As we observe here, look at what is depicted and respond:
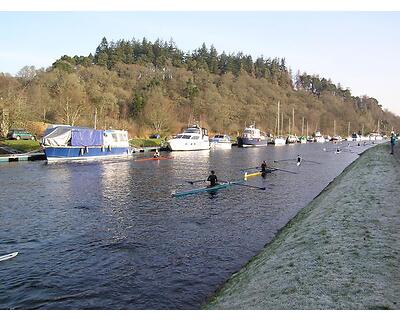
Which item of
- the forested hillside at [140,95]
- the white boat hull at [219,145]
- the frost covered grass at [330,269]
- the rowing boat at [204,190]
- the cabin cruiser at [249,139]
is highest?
the forested hillside at [140,95]

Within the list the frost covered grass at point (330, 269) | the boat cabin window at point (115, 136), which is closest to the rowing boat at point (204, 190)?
the frost covered grass at point (330, 269)

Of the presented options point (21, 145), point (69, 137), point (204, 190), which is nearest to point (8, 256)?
point (204, 190)

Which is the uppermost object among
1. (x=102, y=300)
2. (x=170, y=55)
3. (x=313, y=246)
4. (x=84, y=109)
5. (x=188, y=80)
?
(x=170, y=55)

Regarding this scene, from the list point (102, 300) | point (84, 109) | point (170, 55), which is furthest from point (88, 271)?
point (170, 55)

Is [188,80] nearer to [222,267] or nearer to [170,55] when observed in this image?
[170,55]


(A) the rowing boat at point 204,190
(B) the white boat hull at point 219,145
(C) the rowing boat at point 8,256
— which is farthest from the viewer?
(B) the white boat hull at point 219,145

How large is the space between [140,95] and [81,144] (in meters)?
64.9

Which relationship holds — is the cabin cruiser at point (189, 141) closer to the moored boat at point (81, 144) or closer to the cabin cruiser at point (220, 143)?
the cabin cruiser at point (220, 143)

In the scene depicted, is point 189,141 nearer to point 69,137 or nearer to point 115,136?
point 115,136

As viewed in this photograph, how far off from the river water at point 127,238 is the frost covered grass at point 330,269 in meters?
2.03

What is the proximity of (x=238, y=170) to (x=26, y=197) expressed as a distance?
81.8ft

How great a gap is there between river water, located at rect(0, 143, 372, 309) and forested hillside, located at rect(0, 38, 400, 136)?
47.8m

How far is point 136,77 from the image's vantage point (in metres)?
150

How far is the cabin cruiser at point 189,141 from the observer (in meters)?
72.3
